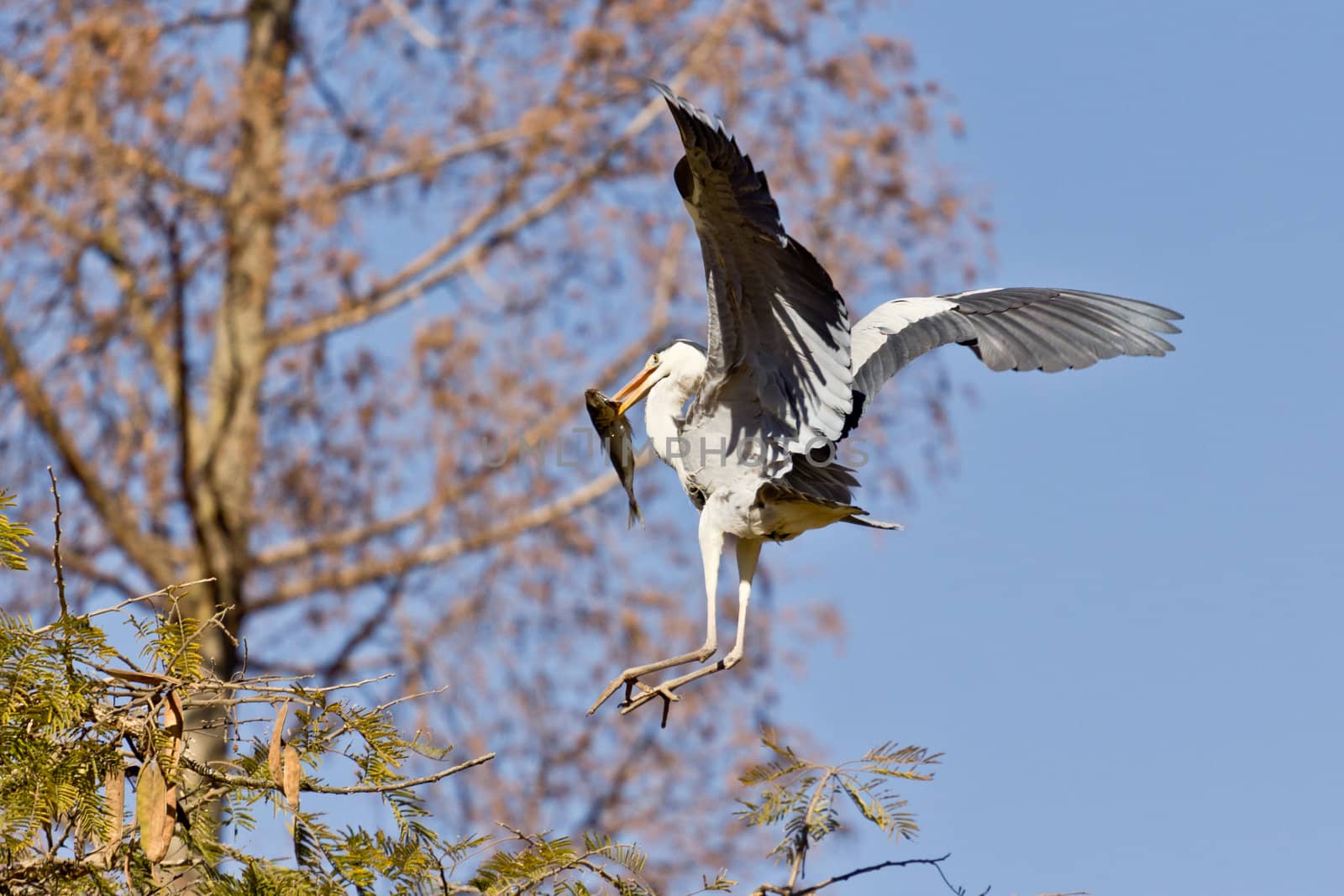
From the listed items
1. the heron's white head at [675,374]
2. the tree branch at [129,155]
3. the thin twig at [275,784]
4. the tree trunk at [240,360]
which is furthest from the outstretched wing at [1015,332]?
the tree branch at [129,155]

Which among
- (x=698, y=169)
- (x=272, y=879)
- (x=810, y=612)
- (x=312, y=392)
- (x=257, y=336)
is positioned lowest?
(x=272, y=879)

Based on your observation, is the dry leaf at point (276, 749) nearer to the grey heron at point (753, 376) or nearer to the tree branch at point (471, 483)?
the grey heron at point (753, 376)

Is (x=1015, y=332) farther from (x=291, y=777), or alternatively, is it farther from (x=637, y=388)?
(x=291, y=777)

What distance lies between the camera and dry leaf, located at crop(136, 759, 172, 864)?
8.50ft

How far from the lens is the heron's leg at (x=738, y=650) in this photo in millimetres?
3768

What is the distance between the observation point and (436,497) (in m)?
8.94

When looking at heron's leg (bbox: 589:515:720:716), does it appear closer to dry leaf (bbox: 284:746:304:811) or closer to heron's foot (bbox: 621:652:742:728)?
heron's foot (bbox: 621:652:742:728)

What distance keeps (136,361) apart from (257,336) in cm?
84

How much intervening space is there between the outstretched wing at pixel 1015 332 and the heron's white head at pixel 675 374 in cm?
48

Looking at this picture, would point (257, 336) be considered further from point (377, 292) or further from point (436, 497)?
point (436, 497)

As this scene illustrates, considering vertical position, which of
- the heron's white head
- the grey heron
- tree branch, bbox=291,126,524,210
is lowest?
the grey heron

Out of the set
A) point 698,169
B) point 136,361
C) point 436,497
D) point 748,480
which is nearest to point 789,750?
point 748,480

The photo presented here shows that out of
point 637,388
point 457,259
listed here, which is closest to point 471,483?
point 457,259

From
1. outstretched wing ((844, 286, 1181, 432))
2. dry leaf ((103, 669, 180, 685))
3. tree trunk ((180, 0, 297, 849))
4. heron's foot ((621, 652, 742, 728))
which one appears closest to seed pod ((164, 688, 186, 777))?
dry leaf ((103, 669, 180, 685))
